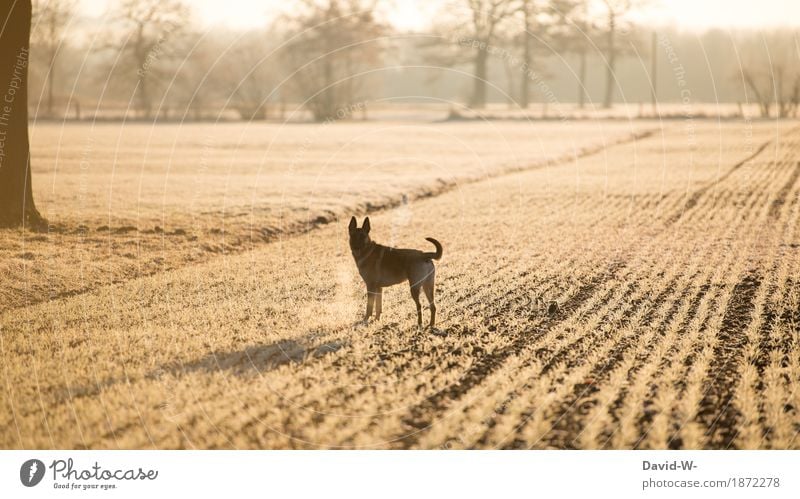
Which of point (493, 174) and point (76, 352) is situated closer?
point (76, 352)

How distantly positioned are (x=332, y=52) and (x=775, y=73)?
29555 mm

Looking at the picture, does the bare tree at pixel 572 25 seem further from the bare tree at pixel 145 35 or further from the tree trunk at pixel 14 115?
the tree trunk at pixel 14 115

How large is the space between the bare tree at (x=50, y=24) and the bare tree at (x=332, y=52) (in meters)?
14.5

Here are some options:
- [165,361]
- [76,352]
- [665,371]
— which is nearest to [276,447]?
[165,361]

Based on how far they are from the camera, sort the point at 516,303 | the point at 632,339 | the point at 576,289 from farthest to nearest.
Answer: the point at 576,289 < the point at 516,303 < the point at 632,339

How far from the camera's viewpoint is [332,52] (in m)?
59.1

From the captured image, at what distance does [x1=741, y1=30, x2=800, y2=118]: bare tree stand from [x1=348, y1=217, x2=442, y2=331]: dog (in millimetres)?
29677

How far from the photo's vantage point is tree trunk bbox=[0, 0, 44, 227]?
17.9 metres

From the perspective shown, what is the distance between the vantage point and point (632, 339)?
37.3 feet
